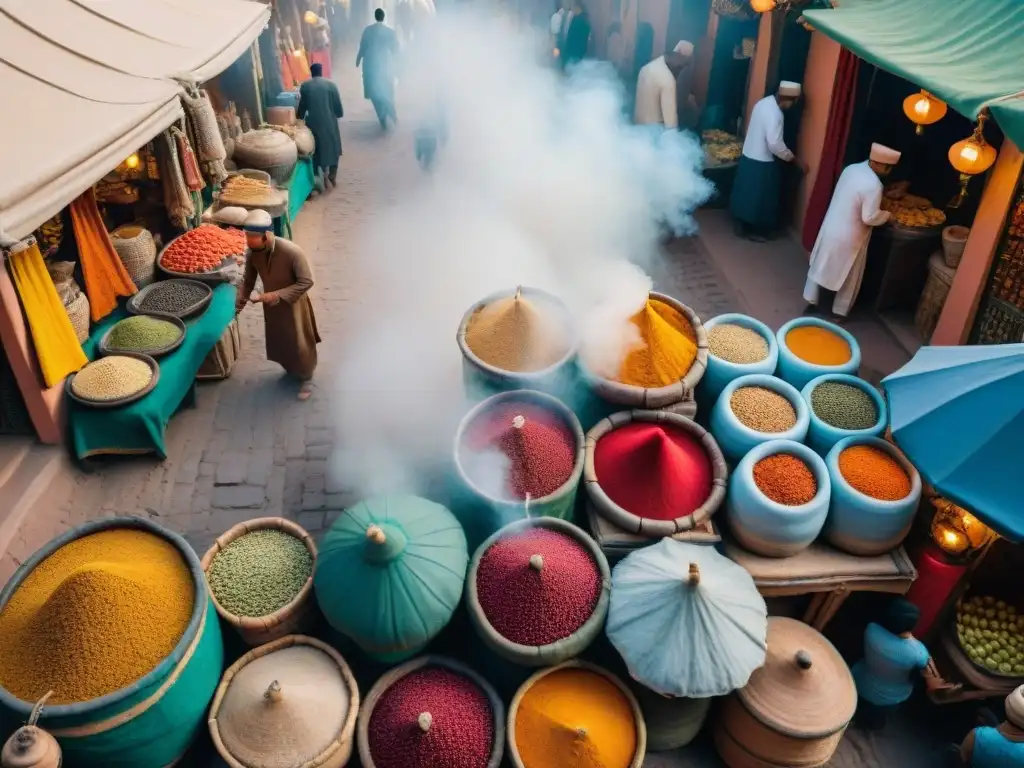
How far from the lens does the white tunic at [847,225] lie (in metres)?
7.38

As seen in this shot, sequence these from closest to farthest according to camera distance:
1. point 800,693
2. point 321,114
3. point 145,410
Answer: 1. point 800,693
2. point 145,410
3. point 321,114

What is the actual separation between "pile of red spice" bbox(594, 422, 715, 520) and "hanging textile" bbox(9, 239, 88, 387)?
168 inches

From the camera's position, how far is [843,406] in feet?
17.6

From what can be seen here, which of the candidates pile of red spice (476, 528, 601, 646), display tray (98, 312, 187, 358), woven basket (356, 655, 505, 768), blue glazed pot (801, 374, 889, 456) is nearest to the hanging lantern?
blue glazed pot (801, 374, 889, 456)

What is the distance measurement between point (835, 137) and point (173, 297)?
7.29 metres

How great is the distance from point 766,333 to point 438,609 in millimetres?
3502

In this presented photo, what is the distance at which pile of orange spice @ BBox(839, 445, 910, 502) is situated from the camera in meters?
4.76

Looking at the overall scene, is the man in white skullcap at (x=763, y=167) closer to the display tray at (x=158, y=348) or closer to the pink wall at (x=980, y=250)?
the pink wall at (x=980, y=250)

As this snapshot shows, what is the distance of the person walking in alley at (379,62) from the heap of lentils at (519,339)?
10.2m

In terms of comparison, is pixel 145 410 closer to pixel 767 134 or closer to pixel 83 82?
pixel 83 82

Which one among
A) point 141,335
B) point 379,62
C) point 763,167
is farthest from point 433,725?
point 379,62

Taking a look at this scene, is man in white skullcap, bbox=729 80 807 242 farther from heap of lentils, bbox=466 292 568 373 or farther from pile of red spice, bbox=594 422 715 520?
pile of red spice, bbox=594 422 715 520

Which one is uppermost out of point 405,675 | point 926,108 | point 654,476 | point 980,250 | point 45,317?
point 926,108

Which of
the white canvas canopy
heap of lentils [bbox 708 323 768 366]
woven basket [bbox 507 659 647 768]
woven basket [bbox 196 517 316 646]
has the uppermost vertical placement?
the white canvas canopy
